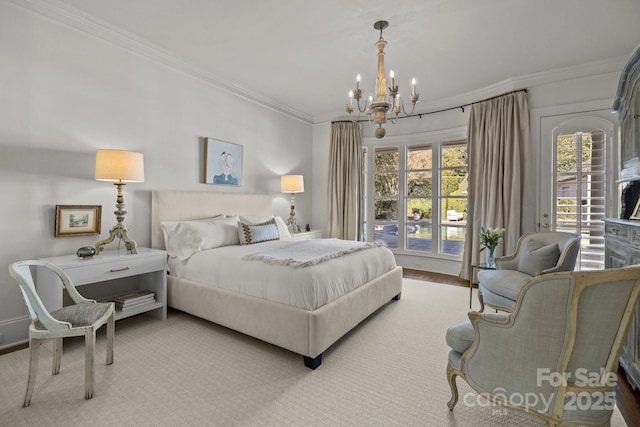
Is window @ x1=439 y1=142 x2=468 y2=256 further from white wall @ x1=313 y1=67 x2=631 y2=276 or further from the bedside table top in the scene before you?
the bedside table top

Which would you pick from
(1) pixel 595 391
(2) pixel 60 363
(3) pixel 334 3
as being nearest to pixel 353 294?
(1) pixel 595 391

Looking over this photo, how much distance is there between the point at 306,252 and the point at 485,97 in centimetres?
363

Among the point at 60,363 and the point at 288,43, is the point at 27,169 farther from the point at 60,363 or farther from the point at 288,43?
the point at 288,43

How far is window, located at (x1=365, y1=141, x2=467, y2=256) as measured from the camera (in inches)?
198

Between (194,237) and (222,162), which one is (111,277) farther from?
(222,162)

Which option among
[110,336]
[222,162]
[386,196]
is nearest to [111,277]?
[110,336]

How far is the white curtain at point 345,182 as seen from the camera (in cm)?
558

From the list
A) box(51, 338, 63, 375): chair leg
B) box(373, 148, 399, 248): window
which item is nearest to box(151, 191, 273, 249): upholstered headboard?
box(51, 338, 63, 375): chair leg

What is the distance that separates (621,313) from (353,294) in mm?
1766

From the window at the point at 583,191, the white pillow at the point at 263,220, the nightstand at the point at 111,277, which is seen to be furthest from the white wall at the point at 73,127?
the window at the point at 583,191

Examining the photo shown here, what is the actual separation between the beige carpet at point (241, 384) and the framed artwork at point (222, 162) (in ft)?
6.63

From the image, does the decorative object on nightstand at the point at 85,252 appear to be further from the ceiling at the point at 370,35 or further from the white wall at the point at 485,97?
the white wall at the point at 485,97

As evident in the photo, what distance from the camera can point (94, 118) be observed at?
2943 millimetres

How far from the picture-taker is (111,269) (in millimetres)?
2598
